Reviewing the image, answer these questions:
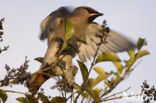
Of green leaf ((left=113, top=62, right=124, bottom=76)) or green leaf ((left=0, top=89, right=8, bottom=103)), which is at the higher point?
green leaf ((left=113, top=62, right=124, bottom=76))

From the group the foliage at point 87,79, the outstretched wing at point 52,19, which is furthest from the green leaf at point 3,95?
the outstretched wing at point 52,19

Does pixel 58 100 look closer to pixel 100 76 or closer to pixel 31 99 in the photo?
pixel 31 99

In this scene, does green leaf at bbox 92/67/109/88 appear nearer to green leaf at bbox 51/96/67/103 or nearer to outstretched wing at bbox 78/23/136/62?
green leaf at bbox 51/96/67/103

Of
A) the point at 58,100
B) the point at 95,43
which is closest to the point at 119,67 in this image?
the point at 58,100

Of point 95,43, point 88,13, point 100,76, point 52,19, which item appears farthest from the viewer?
point 95,43

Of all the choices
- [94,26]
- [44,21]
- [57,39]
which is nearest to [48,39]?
[57,39]

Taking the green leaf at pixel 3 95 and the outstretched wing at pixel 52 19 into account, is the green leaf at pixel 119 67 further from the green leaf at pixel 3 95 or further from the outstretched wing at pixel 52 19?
the outstretched wing at pixel 52 19

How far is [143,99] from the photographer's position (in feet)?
4.61

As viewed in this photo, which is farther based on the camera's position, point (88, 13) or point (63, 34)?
Result: point (88, 13)

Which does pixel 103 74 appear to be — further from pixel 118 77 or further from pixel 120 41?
pixel 120 41

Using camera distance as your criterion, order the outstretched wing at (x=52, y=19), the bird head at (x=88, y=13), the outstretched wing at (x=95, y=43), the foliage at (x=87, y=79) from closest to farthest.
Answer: the foliage at (x=87, y=79), the outstretched wing at (x=52, y=19), the bird head at (x=88, y=13), the outstretched wing at (x=95, y=43)

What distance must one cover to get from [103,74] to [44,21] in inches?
34.9

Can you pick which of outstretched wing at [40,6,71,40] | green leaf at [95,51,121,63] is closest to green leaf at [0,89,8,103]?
green leaf at [95,51,121,63]

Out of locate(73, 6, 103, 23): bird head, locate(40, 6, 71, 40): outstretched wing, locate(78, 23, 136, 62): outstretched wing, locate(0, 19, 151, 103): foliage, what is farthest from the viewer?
locate(78, 23, 136, 62): outstretched wing
